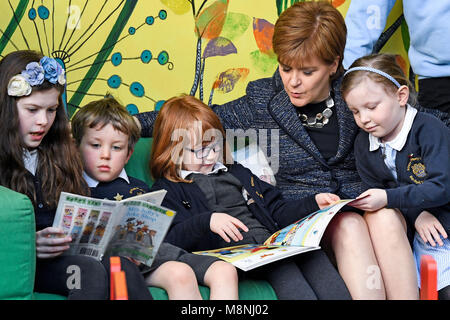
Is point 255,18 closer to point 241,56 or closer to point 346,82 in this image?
point 241,56

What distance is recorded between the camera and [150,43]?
2916 mm

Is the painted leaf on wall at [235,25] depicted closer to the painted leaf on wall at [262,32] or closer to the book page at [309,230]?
the painted leaf on wall at [262,32]

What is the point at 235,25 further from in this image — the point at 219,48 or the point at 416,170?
the point at 416,170

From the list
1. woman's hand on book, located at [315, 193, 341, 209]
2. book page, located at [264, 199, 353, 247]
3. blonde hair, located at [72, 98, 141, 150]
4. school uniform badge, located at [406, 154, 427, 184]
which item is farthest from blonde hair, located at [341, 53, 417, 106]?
blonde hair, located at [72, 98, 141, 150]

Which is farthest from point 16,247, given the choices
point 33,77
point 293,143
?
point 293,143

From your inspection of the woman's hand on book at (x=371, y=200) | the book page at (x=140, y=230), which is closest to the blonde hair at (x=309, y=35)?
the woman's hand on book at (x=371, y=200)

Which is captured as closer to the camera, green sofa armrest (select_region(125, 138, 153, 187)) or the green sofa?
the green sofa

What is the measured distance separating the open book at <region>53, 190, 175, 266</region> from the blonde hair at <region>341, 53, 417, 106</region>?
2.72ft

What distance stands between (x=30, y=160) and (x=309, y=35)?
1.10 m

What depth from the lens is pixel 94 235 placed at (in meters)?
1.85

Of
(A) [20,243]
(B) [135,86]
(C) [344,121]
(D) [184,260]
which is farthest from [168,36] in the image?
(A) [20,243]

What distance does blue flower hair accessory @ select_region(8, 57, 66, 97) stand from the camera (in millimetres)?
1983

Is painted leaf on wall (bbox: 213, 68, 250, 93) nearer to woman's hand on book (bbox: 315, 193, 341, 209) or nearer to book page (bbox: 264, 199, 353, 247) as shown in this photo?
woman's hand on book (bbox: 315, 193, 341, 209)

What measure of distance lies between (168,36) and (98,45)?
0.32m
